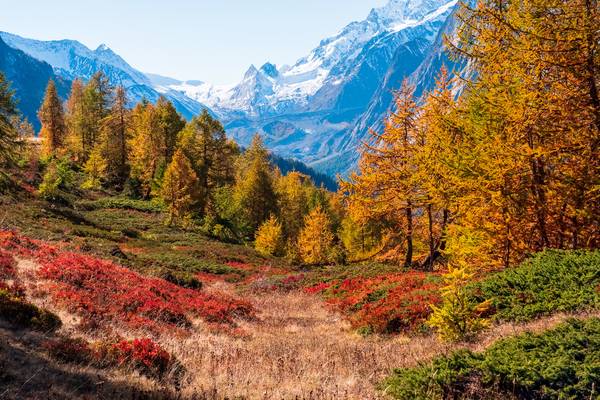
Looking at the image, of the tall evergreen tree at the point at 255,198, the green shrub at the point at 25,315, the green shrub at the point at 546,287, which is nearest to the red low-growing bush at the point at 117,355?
the green shrub at the point at 25,315

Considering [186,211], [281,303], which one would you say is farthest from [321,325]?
[186,211]

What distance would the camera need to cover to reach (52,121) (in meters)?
58.6

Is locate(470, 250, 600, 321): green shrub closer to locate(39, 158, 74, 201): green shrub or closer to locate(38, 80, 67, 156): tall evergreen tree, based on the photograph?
locate(39, 158, 74, 201): green shrub

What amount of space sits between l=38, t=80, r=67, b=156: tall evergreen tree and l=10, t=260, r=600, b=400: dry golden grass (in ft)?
181

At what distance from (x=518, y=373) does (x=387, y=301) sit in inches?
371

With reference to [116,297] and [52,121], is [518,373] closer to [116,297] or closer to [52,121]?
[116,297]

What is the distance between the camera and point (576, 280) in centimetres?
845

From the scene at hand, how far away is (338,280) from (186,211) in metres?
28.1

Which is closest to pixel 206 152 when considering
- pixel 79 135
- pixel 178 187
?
pixel 178 187

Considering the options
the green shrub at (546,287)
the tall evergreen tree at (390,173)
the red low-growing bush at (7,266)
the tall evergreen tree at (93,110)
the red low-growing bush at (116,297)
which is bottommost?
the red low-growing bush at (116,297)

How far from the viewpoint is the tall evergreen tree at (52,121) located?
190 feet

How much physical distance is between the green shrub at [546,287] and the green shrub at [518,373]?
8.12 ft

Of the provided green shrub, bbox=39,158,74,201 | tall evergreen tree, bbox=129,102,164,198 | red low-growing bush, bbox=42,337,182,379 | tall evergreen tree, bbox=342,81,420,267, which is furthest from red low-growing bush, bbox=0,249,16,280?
tall evergreen tree, bbox=129,102,164,198

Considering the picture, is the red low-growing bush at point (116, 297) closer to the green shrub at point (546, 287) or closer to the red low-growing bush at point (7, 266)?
the red low-growing bush at point (7, 266)
